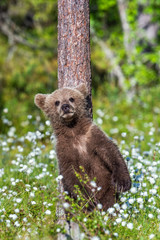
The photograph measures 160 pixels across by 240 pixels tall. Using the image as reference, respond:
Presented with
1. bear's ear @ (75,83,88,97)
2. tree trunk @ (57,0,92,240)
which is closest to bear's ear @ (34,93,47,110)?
tree trunk @ (57,0,92,240)

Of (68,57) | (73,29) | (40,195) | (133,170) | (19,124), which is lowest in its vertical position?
(19,124)

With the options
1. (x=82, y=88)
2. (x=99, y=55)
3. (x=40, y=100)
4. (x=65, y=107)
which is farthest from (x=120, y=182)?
(x=99, y=55)

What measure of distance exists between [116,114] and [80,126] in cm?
647

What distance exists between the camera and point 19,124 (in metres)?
10.6

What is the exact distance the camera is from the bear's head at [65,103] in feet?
14.2

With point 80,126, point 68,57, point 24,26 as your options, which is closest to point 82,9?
point 68,57

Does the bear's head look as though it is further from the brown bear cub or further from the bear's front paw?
the bear's front paw

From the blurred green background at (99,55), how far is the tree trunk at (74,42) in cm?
440

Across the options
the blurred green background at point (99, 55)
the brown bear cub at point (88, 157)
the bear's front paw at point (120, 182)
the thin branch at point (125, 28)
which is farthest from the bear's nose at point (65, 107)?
the thin branch at point (125, 28)

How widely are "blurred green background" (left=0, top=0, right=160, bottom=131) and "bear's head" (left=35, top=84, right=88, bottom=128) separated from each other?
4.53 m

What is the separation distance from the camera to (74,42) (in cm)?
475

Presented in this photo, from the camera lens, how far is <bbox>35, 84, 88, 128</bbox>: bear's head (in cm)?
432

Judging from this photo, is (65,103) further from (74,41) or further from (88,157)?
(74,41)

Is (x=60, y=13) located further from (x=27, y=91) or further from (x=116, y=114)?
(x=27, y=91)
